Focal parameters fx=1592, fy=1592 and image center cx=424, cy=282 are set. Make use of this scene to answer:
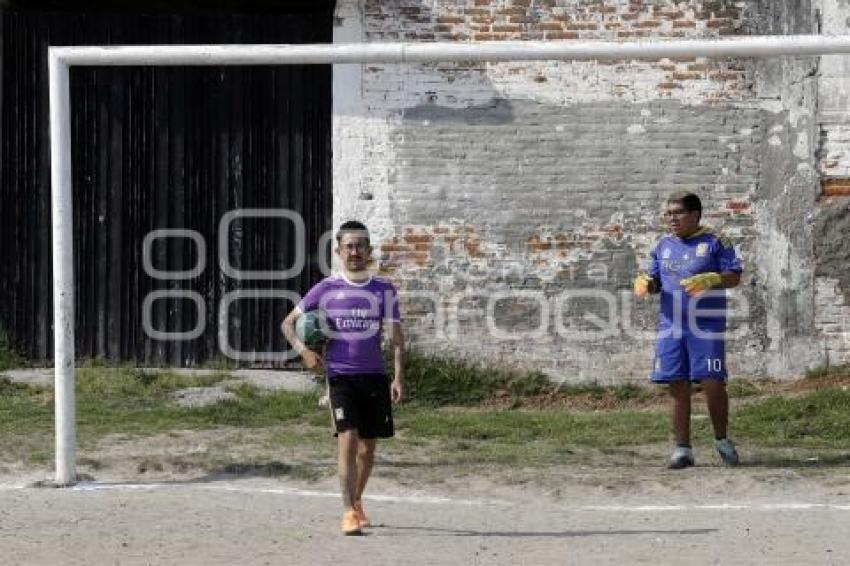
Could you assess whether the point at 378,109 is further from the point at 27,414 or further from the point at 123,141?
the point at 27,414

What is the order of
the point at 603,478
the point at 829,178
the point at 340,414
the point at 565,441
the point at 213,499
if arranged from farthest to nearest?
the point at 829,178 < the point at 565,441 < the point at 603,478 < the point at 213,499 < the point at 340,414

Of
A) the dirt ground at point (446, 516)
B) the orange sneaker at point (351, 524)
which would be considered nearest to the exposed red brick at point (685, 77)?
the dirt ground at point (446, 516)

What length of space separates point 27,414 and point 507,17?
4.71 metres

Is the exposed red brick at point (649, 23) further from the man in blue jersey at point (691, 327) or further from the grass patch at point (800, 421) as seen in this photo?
the man in blue jersey at point (691, 327)

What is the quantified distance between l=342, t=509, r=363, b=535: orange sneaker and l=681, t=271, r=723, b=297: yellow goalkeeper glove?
108 inches

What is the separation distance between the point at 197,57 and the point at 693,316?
3.26m

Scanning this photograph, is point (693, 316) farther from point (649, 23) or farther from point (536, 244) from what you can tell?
point (649, 23)

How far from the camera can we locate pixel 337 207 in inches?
489

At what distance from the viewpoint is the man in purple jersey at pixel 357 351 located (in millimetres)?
7863

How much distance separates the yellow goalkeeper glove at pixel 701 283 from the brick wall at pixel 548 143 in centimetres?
309

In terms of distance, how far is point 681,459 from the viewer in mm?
9383

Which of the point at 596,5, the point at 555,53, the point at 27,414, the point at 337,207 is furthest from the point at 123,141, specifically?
the point at 555,53

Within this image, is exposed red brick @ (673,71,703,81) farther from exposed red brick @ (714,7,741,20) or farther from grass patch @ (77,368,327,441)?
grass patch @ (77,368,327,441)

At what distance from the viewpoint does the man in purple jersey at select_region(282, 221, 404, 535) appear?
786 cm
